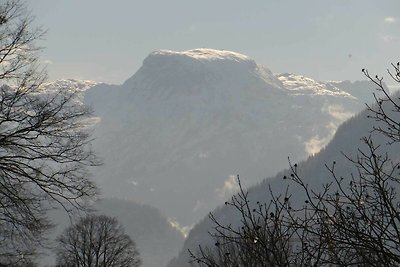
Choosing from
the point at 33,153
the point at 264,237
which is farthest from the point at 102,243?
the point at 264,237

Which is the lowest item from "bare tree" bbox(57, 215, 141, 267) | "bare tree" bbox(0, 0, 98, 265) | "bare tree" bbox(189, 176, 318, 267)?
"bare tree" bbox(189, 176, 318, 267)

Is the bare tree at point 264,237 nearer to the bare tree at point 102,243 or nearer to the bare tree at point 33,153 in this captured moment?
the bare tree at point 33,153

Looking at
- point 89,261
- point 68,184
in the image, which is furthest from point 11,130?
point 89,261

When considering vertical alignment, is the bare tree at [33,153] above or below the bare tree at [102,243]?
below

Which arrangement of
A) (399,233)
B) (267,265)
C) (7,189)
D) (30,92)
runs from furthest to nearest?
(30,92) → (7,189) → (267,265) → (399,233)

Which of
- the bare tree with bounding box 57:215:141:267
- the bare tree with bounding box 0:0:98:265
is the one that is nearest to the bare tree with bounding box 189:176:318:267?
the bare tree with bounding box 0:0:98:265

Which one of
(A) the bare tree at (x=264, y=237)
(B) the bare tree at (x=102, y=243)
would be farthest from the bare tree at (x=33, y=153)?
(B) the bare tree at (x=102, y=243)

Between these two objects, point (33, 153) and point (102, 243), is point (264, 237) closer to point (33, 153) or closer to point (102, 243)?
point (33, 153)

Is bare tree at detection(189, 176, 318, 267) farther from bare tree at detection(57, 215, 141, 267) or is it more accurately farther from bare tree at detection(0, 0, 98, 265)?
bare tree at detection(57, 215, 141, 267)

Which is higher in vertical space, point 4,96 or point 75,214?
point 4,96

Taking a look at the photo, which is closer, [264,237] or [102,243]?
[264,237]

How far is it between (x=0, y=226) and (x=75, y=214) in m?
1.65

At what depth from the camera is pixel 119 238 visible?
47.3m

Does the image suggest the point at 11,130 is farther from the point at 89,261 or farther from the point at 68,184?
the point at 89,261
